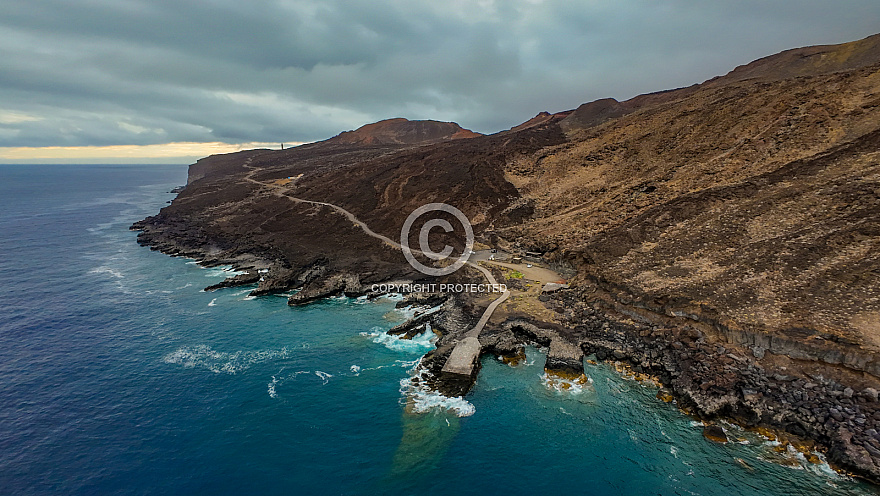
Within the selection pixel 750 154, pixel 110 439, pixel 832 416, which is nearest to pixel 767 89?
pixel 750 154

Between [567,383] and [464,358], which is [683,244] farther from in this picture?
[464,358]

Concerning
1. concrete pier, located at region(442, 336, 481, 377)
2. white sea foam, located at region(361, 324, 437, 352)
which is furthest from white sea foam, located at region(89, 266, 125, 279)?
concrete pier, located at region(442, 336, 481, 377)

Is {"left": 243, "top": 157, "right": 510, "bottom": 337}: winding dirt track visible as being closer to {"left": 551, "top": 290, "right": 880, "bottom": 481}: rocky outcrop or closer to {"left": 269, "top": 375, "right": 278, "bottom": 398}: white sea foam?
{"left": 551, "top": 290, "right": 880, "bottom": 481}: rocky outcrop

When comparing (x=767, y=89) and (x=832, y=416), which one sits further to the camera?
(x=767, y=89)

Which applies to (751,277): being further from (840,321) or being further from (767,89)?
(767,89)

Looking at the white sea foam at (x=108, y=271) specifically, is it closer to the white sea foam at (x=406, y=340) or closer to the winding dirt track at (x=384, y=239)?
the winding dirt track at (x=384, y=239)

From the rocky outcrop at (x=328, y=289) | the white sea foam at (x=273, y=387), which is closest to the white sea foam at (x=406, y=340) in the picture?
the white sea foam at (x=273, y=387)
